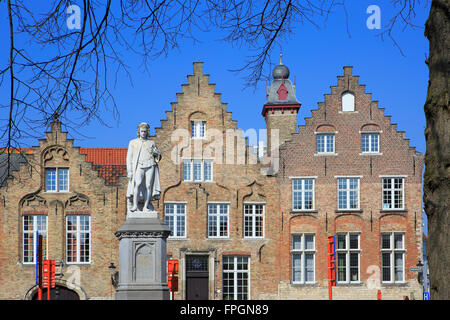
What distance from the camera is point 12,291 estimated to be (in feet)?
106

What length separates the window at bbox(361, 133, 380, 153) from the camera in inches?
1352

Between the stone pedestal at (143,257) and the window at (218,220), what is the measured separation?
15.2m

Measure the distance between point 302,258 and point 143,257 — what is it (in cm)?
1617

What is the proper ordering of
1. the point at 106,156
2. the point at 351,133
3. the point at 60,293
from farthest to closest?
the point at 106,156
the point at 351,133
the point at 60,293

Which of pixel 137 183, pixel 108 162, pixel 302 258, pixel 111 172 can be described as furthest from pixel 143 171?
pixel 108 162

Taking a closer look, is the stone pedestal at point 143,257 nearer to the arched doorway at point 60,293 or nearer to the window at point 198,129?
the arched doorway at point 60,293

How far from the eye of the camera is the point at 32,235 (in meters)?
32.8

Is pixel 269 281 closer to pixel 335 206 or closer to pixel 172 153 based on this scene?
pixel 335 206

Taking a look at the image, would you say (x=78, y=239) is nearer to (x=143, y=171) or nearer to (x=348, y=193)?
(x=348, y=193)

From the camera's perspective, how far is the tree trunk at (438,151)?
493 cm

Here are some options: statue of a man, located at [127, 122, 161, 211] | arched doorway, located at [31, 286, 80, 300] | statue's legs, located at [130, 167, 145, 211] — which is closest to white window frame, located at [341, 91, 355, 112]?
arched doorway, located at [31, 286, 80, 300]
